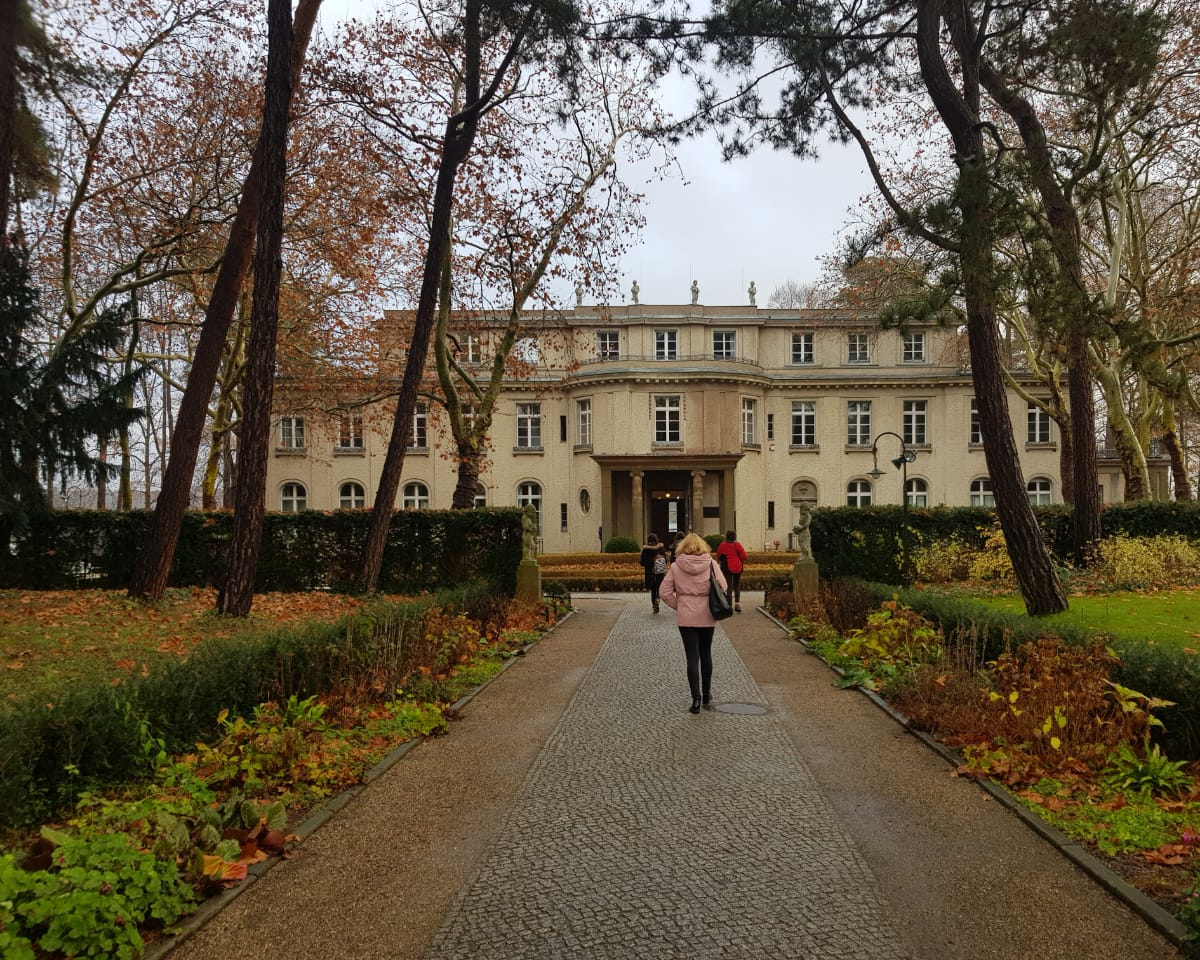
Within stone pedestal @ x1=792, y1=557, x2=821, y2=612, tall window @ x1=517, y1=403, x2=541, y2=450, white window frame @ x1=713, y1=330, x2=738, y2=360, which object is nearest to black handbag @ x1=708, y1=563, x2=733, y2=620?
stone pedestal @ x1=792, y1=557, x2=821, y2=612

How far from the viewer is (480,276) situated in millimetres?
18734

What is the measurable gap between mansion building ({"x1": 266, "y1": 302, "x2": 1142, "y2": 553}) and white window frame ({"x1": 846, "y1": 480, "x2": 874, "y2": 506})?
5 centimetres

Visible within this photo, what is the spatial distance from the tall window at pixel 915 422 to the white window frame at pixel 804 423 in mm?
4353

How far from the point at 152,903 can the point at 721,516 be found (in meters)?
33.9

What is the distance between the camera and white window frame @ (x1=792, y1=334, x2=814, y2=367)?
41.0 meters

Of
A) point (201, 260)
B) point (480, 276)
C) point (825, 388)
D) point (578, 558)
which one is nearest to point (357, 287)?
point (201, 260)

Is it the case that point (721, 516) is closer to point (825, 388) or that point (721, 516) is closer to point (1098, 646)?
point (825, 388)

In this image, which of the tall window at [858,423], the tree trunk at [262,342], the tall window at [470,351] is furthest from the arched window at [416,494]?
the tree trunk at [262,342]

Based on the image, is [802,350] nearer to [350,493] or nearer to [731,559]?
[350,493]

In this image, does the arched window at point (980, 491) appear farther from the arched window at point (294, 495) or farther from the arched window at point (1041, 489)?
the arched window at point (294, 495)

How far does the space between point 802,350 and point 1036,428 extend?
11.8 meters

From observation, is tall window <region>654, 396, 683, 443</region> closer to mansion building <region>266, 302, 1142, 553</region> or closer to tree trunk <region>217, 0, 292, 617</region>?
mansion building <region>266, 302, 1142, 553</region>

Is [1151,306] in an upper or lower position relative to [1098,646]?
upper

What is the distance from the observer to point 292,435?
1594 inches
